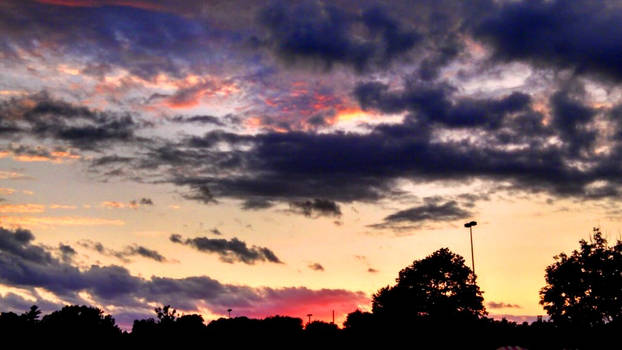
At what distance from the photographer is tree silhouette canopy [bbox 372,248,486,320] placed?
91.7 metres

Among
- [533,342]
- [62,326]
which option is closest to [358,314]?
[533,342]

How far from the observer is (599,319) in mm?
82750

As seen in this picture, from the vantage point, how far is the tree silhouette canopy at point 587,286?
82.4m

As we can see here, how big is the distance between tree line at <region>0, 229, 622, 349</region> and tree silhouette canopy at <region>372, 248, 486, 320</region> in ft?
0.49

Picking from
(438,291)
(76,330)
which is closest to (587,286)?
(438,291)

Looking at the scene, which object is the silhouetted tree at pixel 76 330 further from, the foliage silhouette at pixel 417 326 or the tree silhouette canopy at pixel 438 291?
the tree silhouette canopy at pixel 438 291

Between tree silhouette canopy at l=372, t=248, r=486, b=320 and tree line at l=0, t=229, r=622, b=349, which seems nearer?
tree line at l=0, t=229, r=622, b=349

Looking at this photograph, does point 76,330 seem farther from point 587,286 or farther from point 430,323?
point 587,286

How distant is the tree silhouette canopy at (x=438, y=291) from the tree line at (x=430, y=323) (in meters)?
0.15

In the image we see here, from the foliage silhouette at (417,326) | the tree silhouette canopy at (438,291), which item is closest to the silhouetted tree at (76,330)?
the foliage silhouette at (417,326)

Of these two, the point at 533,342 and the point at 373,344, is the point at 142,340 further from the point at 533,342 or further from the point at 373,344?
the point at 533,342

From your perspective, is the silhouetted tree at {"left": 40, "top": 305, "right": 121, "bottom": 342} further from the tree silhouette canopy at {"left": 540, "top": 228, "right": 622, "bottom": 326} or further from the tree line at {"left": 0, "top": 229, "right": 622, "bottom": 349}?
the tree silhouette canopy at {"left": 540, "top": 228, "right": 622, "bottom": 326}

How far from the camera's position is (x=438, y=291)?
308 feet

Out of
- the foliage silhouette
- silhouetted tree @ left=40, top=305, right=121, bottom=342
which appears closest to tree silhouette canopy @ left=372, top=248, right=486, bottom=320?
the foliage silhouette
